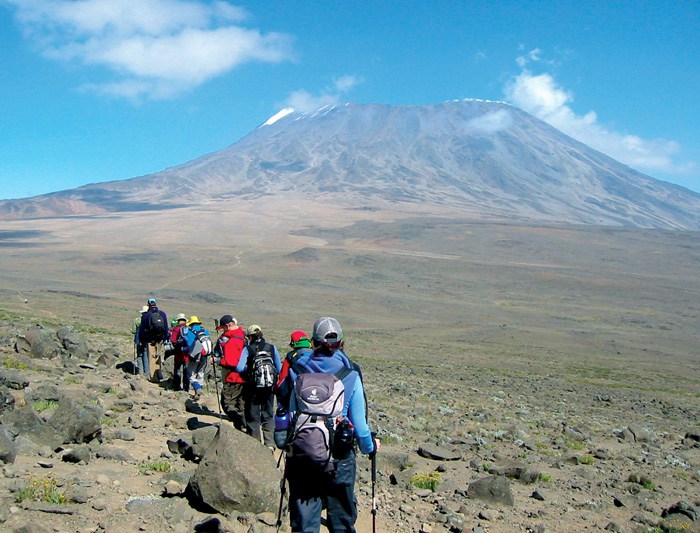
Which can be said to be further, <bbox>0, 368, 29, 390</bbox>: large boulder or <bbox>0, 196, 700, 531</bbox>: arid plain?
<bbox>0, 196, 700, 531</bbox>: arid plain

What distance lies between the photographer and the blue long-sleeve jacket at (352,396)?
3992 millimetres

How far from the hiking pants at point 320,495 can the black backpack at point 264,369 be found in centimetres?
290

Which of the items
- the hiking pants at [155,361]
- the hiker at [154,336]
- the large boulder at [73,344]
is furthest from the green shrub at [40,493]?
the large boulder at [73,344]

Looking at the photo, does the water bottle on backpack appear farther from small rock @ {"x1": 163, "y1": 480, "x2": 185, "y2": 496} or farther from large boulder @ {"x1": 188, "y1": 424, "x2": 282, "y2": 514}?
small rock @ {"x1": 163, "y1": 480, "x2": 185, "y2": 496}

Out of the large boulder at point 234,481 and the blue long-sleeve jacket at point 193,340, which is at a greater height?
the blue long-sleeve jacket at point 193,340

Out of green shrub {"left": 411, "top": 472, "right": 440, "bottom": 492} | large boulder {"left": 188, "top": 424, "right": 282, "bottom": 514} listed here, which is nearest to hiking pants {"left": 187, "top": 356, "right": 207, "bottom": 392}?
green shrub {"left": 411, "top": 472, "right": 440, "bottom": 492}

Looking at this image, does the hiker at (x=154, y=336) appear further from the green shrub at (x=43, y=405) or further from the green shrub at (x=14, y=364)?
the green shrub at (x=43, y=405)

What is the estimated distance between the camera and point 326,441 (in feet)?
12.5

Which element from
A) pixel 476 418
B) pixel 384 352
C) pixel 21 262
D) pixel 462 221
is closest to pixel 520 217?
pixel 462 221

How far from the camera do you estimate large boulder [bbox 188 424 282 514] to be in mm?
5199

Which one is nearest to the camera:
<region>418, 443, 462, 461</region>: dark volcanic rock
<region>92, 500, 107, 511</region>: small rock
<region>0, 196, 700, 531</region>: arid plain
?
<region>92, 500, 107, 511</region>: small rock

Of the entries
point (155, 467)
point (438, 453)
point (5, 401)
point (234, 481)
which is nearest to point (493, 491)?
point (438, 453)

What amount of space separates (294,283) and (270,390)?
53.2m

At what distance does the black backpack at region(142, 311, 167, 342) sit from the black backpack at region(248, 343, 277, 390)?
4.84 meters
